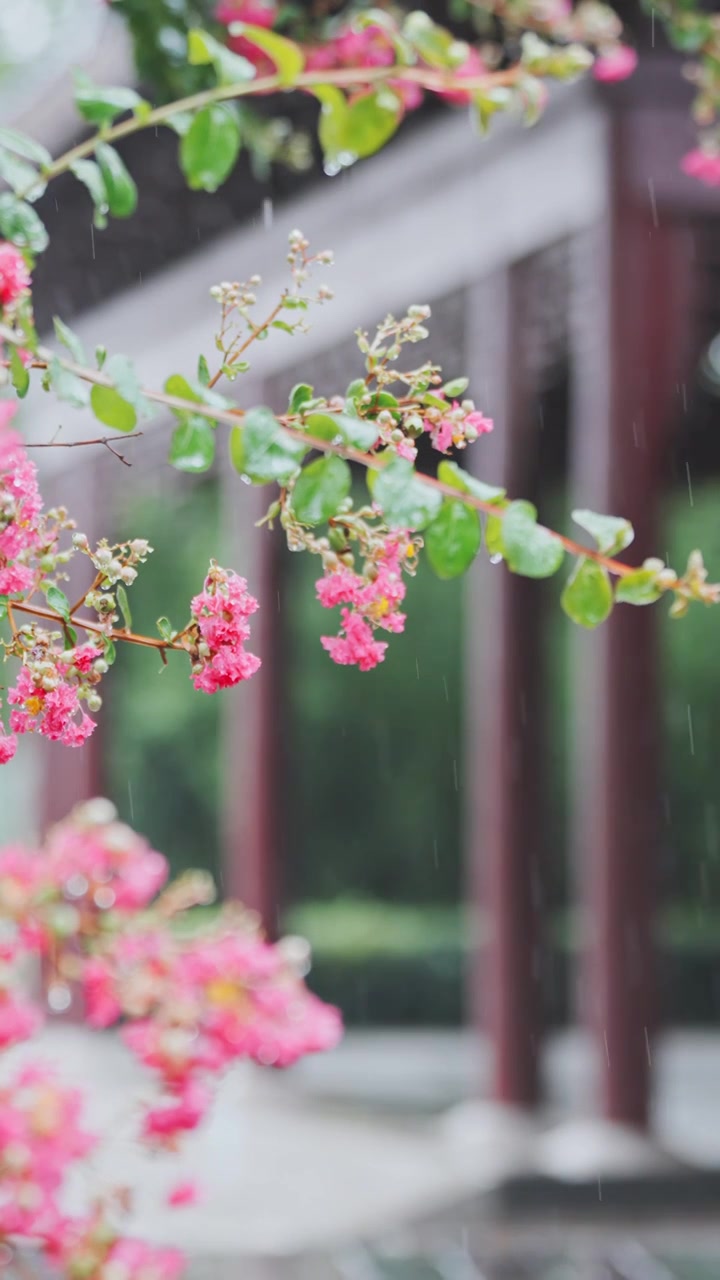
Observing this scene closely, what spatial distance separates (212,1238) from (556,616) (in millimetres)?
5279

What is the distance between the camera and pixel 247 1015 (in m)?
1.73

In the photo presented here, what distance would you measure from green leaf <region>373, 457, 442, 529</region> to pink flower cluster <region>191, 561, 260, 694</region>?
15 centimetres

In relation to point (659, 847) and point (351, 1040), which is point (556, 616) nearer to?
point (351, 1040)

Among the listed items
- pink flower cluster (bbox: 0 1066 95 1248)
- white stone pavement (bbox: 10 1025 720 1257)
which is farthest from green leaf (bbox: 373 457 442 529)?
white stone pavement (bbox: 10 1025 720 1257)

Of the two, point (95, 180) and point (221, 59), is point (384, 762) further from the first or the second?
point (221, 59)

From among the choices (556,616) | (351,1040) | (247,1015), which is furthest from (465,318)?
(351,1040)

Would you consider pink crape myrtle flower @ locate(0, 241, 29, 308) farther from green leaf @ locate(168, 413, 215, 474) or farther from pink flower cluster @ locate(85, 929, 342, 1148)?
pink flower cluster @ locate(85, 929, 342, 1148)

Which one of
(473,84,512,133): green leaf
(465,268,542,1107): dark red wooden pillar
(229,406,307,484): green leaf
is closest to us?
(229,406,307,484): green leaf

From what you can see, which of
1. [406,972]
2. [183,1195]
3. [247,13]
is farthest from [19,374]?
[406,972]

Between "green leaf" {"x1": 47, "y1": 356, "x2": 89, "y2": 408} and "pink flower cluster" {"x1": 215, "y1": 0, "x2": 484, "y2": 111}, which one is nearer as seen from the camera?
"green leaf" {"x1": 47, "y1": 356, "x2": 89, "y2": 408}

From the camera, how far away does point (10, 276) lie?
87cm

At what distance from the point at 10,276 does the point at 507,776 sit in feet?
11.0

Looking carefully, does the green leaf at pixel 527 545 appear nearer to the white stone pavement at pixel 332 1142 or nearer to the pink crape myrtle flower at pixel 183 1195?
the pink crape myrtle flower at pixel 183 1195

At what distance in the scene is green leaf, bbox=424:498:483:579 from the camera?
0.83 meters
